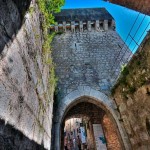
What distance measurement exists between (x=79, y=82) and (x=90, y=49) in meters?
1.97

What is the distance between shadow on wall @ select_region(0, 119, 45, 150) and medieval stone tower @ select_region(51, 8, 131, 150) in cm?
433

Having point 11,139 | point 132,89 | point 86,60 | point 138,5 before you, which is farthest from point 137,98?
point 11,139

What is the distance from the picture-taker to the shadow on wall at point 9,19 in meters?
1.47

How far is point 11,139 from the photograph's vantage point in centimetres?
150

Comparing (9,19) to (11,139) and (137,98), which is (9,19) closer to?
(11,139)

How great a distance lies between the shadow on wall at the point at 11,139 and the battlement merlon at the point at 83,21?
789 cm

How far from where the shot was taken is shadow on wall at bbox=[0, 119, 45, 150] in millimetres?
1320

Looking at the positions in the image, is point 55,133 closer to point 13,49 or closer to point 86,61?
point 86,61

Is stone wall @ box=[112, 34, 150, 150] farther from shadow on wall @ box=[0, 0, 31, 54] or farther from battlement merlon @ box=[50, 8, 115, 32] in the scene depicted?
battlement merlon @ box=[50, 8, 115, 32]

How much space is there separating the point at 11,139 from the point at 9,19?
3.45 ft

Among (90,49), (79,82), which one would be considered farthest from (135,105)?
(90,49)

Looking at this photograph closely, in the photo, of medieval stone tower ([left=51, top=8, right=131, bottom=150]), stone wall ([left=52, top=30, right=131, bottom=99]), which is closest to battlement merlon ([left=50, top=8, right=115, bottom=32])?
medieval stone tower ([left=51, top=8, right=131, bottom=150])

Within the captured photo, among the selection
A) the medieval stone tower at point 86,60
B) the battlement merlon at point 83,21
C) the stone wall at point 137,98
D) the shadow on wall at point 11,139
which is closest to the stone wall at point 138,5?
the stone wall at point 137,98

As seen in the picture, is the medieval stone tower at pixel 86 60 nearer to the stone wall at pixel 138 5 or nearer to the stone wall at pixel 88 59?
the stone wall at pixel 88 59
